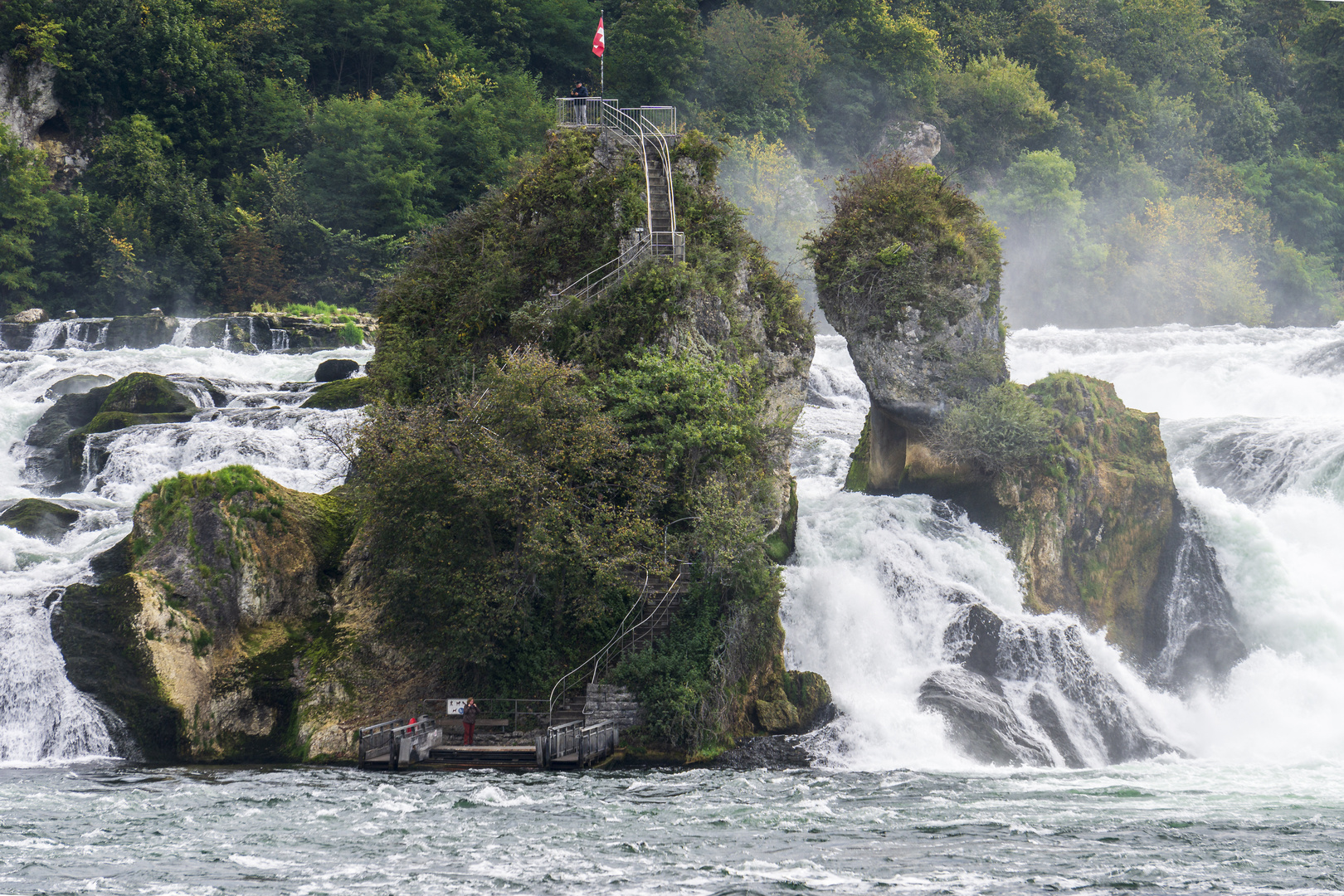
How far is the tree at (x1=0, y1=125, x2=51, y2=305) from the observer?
5909cm

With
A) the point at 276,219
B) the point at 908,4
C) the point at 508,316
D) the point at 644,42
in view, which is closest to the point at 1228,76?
the point at 908,4

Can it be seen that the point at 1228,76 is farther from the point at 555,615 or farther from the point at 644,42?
the point at 555,615

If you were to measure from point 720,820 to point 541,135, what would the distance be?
5487 cm

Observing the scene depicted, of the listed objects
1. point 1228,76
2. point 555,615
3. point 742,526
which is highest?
point 1228,76

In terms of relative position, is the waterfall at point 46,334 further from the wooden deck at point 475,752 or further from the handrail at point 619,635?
the handrail at point 619,635

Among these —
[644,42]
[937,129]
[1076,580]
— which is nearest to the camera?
[1076,580]

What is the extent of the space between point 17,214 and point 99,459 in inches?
1174

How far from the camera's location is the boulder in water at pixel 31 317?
2069 inches

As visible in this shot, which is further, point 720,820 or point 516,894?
point 720,820

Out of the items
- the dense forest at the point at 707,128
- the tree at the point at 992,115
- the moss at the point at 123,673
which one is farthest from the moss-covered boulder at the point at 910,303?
the tree at the point at 992,115

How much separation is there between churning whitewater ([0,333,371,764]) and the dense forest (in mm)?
13759

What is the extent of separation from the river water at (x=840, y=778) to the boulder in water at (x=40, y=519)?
573mm

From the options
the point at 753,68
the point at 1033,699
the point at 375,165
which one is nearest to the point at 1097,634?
the point at 1033,699

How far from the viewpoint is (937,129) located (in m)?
81.1
